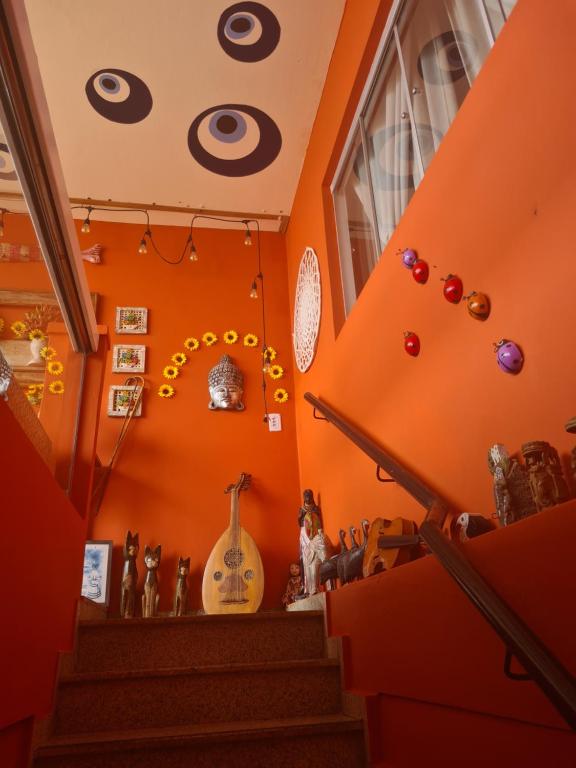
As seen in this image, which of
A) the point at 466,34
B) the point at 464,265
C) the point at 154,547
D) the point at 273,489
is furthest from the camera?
the point at 273,489

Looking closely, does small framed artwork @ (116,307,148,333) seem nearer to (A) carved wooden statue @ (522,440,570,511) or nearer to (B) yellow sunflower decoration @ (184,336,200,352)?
(B) yellow sunflower decoration @ (184,336,200,352)

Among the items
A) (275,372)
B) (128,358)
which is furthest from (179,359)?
(275,372)

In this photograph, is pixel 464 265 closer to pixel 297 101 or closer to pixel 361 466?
pixel 361 466

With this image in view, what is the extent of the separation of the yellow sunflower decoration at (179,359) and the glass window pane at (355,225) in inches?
64.0

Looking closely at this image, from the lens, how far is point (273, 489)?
4.50 metres

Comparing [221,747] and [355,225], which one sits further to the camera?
[355,225]

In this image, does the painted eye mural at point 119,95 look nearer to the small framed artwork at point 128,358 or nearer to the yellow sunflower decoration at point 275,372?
the small framed artwork at point 128,358

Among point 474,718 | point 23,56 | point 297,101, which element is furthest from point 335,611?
point 297,101

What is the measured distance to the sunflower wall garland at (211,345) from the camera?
473 cm

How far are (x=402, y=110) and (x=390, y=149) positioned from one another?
0.20m

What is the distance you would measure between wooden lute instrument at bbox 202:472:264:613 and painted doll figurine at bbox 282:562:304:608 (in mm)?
281

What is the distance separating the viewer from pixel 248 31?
3.94 meters

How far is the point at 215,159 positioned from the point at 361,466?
3.00 m

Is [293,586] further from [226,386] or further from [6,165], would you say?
[6,165]
